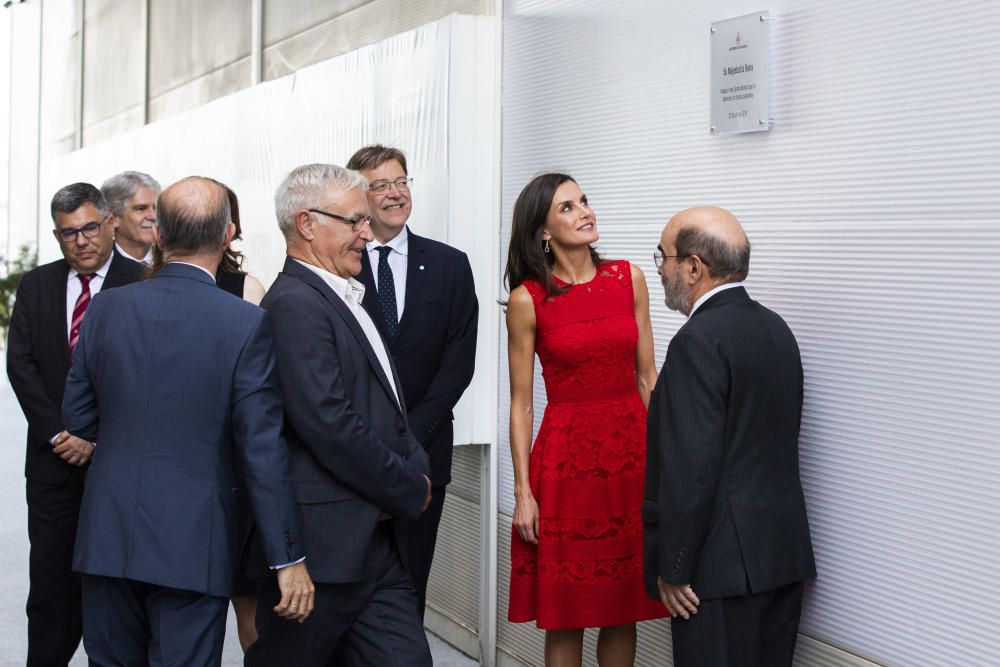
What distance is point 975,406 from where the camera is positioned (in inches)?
105

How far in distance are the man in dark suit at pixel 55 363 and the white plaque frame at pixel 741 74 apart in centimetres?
216

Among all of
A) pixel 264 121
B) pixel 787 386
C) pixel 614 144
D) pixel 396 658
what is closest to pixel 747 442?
pixel 787 386

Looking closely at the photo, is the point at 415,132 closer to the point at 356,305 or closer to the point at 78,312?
the point at 78,312

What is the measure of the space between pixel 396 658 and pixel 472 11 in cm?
302

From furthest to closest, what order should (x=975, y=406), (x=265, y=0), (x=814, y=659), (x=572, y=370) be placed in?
1. (x=265, y=0)
2. (x=572, y=370)
3. (x=814, y=659)
4. (x=975, y=406)

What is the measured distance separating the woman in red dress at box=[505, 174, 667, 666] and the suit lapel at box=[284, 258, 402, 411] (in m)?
0.73

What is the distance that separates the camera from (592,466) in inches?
136

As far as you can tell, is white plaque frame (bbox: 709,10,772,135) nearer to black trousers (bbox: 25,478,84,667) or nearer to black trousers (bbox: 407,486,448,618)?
black trousers (bbox: 407,486,448,618)

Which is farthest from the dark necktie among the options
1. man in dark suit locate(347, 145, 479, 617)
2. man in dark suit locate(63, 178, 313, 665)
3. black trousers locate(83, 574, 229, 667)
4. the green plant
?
the green plant

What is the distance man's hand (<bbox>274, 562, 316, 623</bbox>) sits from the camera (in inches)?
106

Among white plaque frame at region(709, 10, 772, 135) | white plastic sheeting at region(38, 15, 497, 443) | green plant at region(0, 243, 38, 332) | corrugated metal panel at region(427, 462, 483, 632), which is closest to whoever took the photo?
white plaque frame at region(709, 10, 772, 135)

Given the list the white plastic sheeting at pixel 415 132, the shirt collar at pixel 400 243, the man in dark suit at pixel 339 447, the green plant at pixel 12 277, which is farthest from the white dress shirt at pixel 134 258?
the green plant at pixel 12 277

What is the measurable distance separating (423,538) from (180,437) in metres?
1.46

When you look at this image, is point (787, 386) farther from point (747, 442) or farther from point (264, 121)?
point (264, 121)
